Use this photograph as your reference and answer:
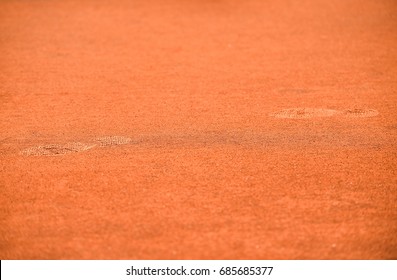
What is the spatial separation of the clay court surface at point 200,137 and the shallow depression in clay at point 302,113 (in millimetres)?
40

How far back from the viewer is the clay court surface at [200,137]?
445 centimetres

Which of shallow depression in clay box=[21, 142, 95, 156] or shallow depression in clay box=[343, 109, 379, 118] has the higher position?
shallow depression in clay box=[343, 109, 379, 118]

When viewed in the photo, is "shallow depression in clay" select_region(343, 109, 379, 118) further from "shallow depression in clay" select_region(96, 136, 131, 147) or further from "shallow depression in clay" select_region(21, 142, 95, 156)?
"shallow depression in clay" select_region(21, 142, 95, 156)

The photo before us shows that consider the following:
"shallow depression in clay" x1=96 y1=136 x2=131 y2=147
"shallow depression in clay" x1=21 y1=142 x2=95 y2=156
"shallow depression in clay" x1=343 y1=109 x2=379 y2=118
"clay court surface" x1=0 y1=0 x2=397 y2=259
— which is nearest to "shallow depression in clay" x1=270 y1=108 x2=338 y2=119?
"clay court surface" x1=0 y1=0 x2=397 y2=259

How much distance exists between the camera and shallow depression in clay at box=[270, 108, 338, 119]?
7.23 meters

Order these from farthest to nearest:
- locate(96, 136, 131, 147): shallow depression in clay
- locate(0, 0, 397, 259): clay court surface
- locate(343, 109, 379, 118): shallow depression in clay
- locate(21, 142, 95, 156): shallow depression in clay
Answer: locate(343, 109, 379, 118): shallow depression in clay
locate(96, 136, 131, 147): shallow depression in clay
locate(21, 142, 95, 156): shallow depression in clay
locate(0, 0, 397, 259): clay court surface

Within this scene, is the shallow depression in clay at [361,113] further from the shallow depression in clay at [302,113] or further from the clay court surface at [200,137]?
the shallow depression in clay at [302,113]

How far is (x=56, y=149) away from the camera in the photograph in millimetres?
6289

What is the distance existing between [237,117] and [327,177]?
213 cm

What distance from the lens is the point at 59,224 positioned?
4645mm

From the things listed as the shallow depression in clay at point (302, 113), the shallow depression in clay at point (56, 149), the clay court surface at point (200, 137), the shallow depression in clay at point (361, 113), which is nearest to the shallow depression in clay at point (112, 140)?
the clay court surface at point (200, 137)

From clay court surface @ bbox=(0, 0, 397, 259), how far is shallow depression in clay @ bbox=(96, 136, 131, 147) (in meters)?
0.03
